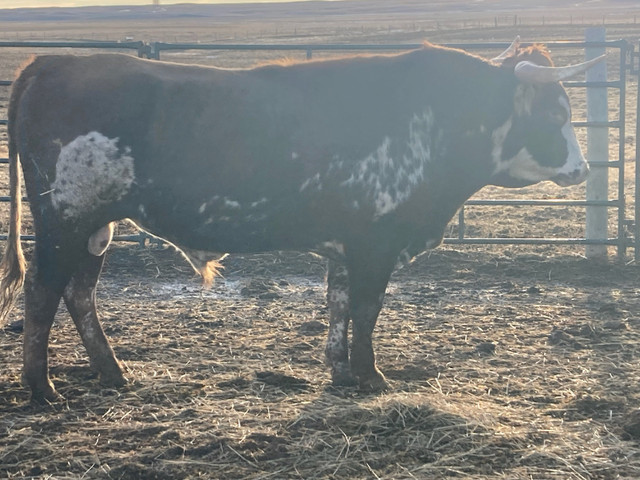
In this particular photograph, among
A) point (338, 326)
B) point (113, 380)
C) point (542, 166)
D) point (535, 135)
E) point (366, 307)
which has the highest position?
point (535, 135)

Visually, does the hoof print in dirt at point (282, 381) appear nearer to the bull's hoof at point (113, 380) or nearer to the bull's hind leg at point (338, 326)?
the bull's hind leg at point (338, 326)

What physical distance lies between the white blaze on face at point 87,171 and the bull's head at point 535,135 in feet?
6.85

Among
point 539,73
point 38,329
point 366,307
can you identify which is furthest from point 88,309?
point 539,73

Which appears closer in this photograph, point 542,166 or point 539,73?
point 539,73

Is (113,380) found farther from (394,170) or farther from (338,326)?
(394,170)

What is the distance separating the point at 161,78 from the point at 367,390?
75.5 inches

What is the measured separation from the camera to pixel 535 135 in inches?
205

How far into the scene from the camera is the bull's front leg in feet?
15.9

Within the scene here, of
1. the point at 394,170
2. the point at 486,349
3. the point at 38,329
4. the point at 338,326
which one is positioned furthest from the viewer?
the point at 486,349

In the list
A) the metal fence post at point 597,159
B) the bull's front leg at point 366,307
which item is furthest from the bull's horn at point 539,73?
the metal fence post at point 597,159

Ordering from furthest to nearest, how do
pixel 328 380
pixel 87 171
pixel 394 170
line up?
1. pixel 328 380
2. pixel 394 170
3. pixel 87 171

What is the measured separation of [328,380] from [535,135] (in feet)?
5.94

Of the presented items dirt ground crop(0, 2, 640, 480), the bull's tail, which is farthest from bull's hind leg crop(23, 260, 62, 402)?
the bull's tail

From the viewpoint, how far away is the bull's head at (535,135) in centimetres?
518
